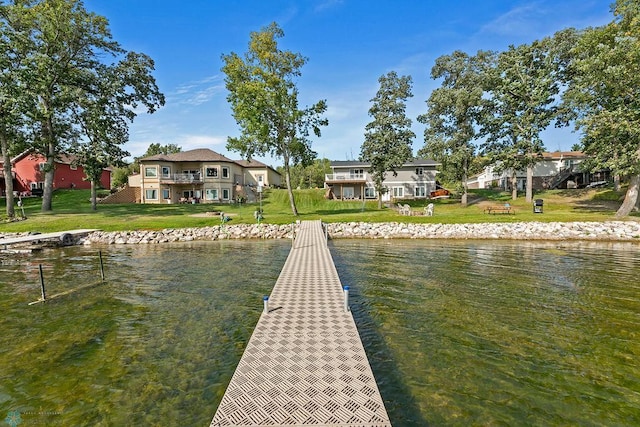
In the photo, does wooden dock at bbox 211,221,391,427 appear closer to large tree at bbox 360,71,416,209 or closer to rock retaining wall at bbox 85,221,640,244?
rock retaining wall at bbox 85,221,640,244

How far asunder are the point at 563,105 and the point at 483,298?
40.2 meters

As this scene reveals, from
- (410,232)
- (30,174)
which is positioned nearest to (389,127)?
(410,232)

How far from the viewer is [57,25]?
1150 inches

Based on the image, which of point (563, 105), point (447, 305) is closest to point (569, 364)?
point (447, 305)

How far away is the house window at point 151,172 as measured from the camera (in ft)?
157

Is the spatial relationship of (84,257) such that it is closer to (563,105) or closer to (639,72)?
(639,72)

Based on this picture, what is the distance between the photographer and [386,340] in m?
8.11

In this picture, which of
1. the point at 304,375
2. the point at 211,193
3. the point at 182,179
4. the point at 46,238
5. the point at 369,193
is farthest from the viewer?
the point at 369,193

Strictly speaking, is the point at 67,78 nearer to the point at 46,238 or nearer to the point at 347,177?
the point at 46,238

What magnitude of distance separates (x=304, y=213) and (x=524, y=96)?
2937cm

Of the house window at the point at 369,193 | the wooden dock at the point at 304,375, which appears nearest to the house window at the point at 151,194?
the house window at the point at 369,193

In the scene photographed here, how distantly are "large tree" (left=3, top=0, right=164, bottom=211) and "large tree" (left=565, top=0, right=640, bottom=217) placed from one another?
4240cm

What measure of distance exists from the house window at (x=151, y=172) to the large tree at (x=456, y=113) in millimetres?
37888

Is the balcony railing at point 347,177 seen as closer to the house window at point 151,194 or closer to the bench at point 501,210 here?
the bench at point 501,210
